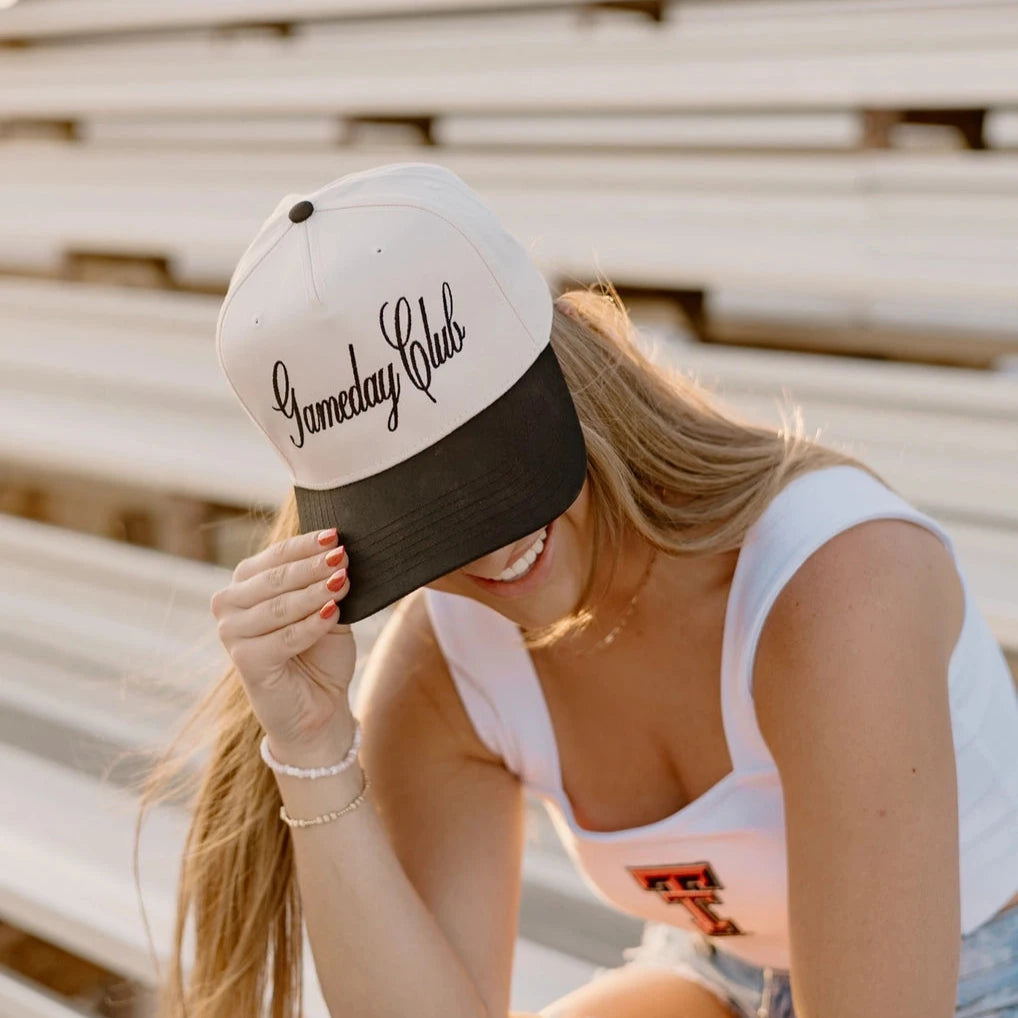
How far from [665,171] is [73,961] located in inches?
50.1

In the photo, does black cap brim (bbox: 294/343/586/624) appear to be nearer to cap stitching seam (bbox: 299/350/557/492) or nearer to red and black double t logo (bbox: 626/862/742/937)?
cap stitching seam (bbox: 299/350/557/492)

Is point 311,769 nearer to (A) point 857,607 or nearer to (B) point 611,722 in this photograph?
(B) point 611,722

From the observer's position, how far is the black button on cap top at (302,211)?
776mm

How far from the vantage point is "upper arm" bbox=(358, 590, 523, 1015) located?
3.42ft

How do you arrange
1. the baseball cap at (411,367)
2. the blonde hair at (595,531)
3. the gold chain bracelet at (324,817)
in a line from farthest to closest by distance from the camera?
the gold chain bracelet at (324,817), the blonde hair at (595,531), the baseball cap at (411,367)

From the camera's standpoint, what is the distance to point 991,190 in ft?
5.44

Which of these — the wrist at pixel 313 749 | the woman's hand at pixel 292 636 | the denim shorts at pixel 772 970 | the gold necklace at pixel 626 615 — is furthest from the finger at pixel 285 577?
the denim shorts at pixel 772 970

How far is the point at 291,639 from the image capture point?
87cm

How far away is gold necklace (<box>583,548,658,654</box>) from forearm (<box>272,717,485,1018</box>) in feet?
0.59

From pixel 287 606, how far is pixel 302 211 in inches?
9.2

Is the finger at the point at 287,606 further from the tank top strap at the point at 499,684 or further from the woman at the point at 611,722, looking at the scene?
the tank top strap at the point at 499,684

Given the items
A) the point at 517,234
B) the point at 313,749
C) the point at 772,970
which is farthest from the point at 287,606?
the point at 517,234

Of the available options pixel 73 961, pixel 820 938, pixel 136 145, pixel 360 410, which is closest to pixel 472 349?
pixel 360 410

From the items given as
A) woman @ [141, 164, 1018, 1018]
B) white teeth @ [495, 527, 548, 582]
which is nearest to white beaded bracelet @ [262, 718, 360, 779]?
woman @ [141, 164, 1018, 1018]
